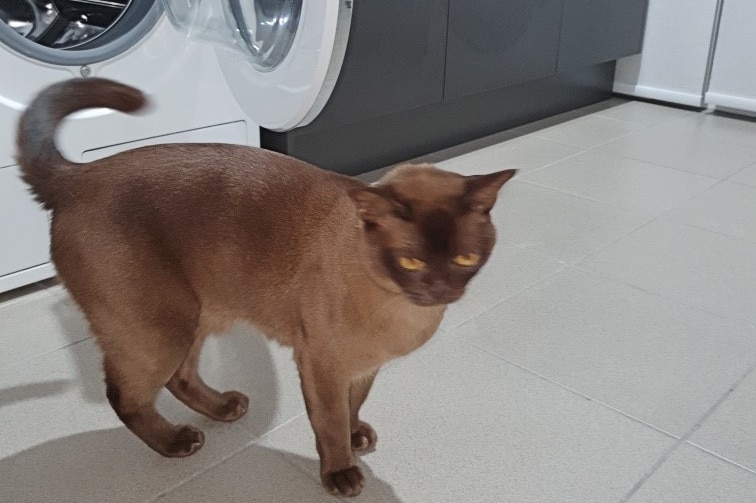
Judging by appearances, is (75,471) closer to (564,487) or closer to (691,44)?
(564,487)

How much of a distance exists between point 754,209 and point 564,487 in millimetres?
1428

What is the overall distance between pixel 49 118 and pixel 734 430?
1.20 meters

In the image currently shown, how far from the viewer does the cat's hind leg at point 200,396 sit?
45.9 inches

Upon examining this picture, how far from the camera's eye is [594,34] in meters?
2.88

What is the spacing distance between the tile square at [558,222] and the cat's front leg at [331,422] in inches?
37.3

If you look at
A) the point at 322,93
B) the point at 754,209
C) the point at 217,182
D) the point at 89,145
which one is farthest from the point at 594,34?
the point at 217,182

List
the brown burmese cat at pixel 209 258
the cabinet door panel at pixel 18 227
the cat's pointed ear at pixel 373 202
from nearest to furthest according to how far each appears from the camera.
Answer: the cat's pointed ear at pixel 373 202
the brown burmese cat at pixel 209 258
the cabinet door panel at pixel 18 227

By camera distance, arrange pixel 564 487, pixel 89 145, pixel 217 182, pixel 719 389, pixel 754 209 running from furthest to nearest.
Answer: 1. pixel 754 209
2. pixel 89 145
3. pixel 719 389
4. pixel 564 487
5. pixel 217 182

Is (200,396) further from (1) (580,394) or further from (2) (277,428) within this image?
(1) (580,394)

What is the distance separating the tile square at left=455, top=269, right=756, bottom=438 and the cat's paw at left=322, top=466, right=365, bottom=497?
471 millimetres

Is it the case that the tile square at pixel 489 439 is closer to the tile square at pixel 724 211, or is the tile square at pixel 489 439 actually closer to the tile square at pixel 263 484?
the tile square at pixel 263 484

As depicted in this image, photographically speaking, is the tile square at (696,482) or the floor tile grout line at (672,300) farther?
the floor tile grout line at (672,300)

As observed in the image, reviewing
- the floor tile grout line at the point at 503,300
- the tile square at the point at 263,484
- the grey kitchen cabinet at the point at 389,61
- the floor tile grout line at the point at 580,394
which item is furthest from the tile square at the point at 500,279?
the grey kitchen cabinet at the point at 389,61

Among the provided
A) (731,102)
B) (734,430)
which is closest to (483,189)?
(734,430)
